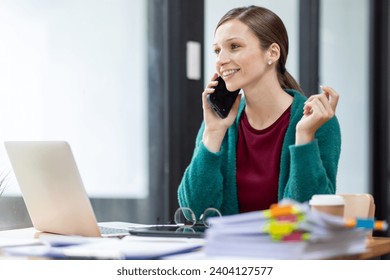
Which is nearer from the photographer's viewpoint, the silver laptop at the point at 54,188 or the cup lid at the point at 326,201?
the cup lid at the point at 326,201

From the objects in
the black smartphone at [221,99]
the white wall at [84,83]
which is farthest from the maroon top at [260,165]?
the white wall at [84,83]

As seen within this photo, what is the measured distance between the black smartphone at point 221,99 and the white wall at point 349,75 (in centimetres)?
218

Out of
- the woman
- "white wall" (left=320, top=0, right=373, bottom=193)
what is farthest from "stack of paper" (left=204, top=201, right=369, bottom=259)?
"white wall" (left=320, top=0, right=373, bottom=193)

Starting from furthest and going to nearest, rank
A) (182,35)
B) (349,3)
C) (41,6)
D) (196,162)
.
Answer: (349,3), (182,35), (41,6), (196,162)

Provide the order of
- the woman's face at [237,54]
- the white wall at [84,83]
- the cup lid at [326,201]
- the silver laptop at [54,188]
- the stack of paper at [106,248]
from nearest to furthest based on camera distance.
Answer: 1. the stack of paper at [106,248]
2. the cup lid at [326,201]
3. the silver laptop at [54,188]
4. the woman's face at [237,54]
5. the white wall at [84,83]

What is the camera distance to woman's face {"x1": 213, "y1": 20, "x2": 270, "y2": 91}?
191 cm

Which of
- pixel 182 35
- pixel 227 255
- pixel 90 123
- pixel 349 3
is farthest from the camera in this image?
pixel 349 3

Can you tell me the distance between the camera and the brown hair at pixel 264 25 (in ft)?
6.45

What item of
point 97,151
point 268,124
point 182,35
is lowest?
point 97,151

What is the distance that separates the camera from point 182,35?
2754mm

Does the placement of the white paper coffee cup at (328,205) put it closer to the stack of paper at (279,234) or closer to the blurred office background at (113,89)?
the stack of paper at (279,234)
